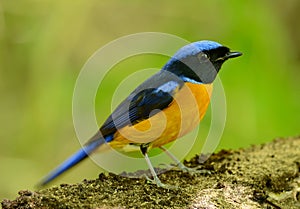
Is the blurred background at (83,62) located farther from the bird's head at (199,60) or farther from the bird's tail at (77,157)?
the bird's head at (199,60)

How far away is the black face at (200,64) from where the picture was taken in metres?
3.85

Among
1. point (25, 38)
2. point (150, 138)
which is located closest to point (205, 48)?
point (150, 138)

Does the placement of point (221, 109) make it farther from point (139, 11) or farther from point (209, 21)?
point (139, 11)

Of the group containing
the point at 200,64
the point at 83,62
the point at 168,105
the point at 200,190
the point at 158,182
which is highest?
the point at 83,62

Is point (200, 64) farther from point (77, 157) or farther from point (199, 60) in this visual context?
point (77, 157)

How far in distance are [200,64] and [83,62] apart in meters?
3.67

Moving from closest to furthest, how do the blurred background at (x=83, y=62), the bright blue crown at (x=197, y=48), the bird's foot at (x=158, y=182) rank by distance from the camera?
the bird's foot at (x=158, y=182), the bright blue crown at (x=197, y=48), the blurred background at (x=83, y=62)

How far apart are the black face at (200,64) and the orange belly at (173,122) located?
0.09 meters

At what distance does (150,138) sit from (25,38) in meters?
3.52

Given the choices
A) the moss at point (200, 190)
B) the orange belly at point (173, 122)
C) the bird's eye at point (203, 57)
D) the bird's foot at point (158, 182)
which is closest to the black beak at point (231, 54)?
the bird's eye at point (203, 57)

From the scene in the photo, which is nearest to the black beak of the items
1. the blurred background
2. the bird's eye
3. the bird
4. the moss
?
the bird

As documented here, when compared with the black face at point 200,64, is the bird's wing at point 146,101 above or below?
below

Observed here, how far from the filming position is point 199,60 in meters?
3.87

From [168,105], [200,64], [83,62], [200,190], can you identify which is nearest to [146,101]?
[168,105]
